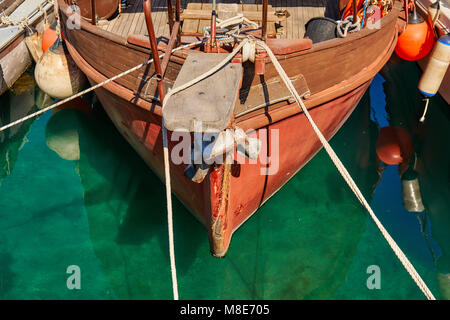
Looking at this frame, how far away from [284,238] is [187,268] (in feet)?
4.51

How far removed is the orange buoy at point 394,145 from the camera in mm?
7912

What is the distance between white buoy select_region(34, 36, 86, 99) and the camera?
7.54 meters

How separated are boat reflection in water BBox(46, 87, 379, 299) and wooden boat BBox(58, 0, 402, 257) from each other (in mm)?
412

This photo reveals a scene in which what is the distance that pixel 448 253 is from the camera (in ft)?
20.7

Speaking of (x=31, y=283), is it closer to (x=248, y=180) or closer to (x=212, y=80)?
(x=248, y=180)

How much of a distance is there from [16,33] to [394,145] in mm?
7507

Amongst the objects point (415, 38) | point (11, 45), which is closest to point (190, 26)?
point (415, 38)

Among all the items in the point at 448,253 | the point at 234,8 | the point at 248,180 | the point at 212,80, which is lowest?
the point at 448,253

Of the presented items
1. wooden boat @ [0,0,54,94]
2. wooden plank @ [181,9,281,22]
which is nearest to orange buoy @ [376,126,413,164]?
wooden plank @ [181,9,281,22]

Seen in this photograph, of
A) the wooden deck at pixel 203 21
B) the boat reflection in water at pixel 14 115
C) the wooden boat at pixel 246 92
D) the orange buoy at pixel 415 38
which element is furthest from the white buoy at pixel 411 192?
the boat reflection in water at pixel 14 115

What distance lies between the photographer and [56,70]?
754cm

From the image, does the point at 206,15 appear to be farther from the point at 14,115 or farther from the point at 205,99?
the point at 14,115

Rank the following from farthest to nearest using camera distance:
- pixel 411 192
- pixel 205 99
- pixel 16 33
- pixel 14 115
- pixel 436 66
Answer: pixel 16 33 < pixel 14 115 < pixel 436 66 < pixel 411 192 < pixel 205 99
